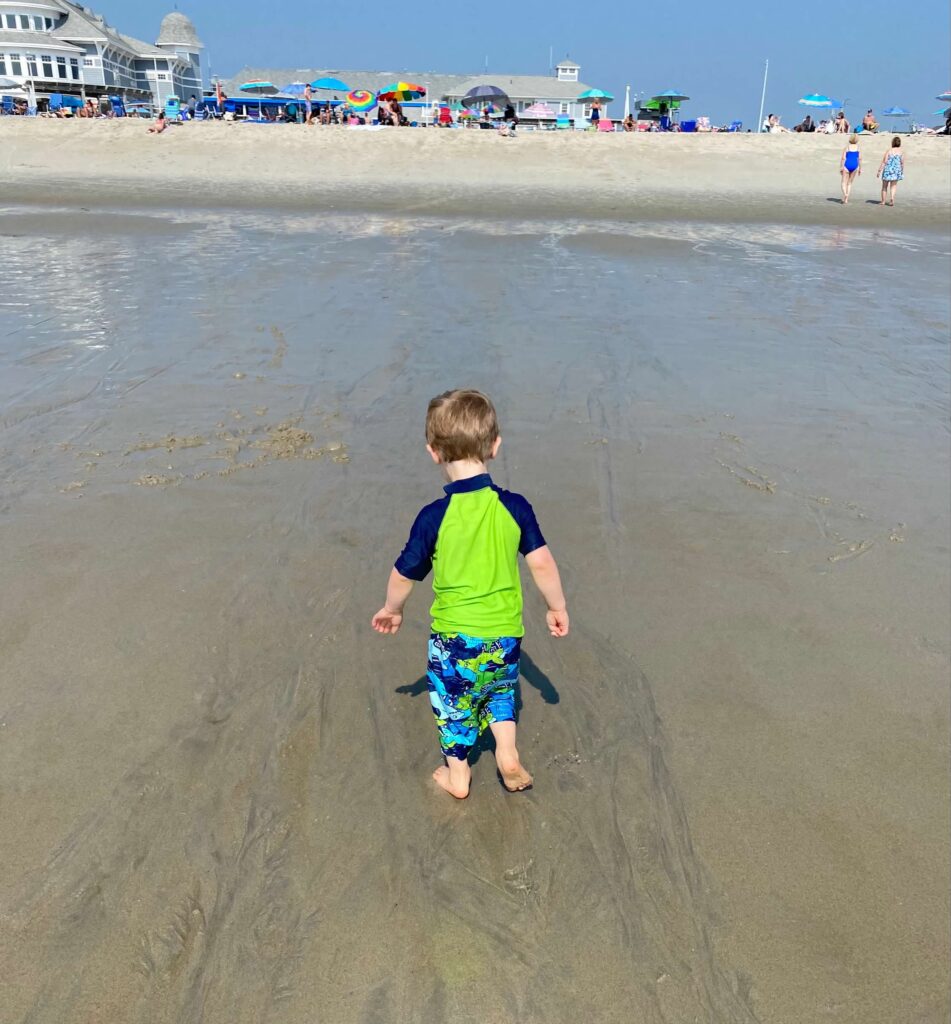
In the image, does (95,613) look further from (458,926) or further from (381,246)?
(381,246)

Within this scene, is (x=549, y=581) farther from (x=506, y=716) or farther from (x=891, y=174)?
(x=891, y=174)

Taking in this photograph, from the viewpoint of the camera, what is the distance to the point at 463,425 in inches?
93.4

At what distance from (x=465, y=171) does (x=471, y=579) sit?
1029 inches

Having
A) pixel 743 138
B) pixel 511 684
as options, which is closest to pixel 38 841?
pixel 511 684

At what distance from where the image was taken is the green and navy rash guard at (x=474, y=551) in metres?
2.42

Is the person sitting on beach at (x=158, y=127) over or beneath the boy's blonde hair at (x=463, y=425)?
over

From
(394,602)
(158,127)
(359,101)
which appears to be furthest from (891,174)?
(359,101)

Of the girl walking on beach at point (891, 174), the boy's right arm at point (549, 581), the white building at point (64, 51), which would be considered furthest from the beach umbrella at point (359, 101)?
the boy's right arm at point (549, 581)

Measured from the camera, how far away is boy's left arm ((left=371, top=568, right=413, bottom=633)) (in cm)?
254

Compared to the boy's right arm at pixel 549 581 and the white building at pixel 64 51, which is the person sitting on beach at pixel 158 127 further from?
the white building at pixel 64 51

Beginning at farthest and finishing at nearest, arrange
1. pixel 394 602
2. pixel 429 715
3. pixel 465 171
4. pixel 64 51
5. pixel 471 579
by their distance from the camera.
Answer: pixel 64 51 → pixel 465 171 → pixel 429 715 → pixel 394 602 → pixel 471 579

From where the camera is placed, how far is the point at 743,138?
3044 cm

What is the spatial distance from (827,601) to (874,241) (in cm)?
1494

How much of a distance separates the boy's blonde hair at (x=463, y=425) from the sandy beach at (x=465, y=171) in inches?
695
